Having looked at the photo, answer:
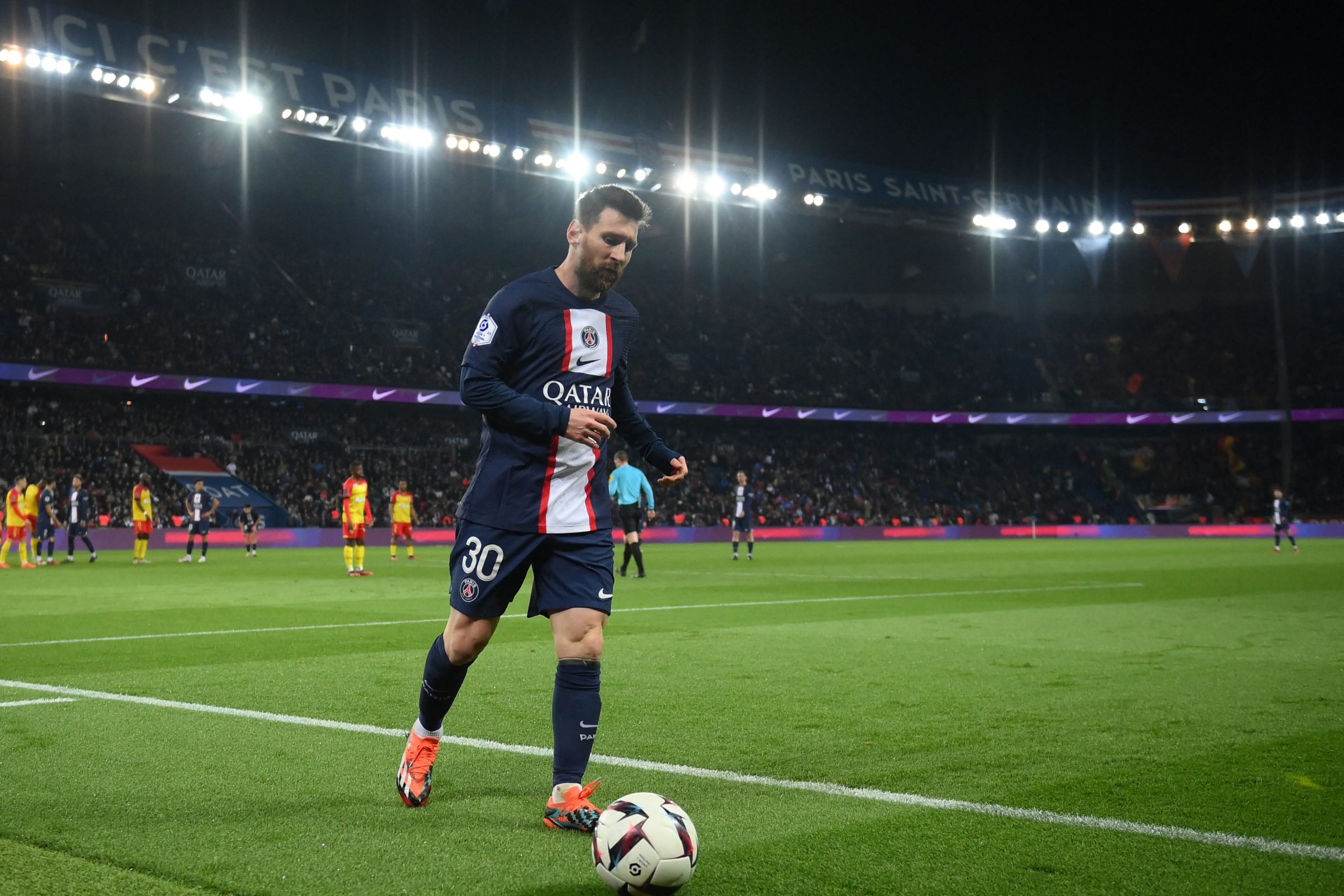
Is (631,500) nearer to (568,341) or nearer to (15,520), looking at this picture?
(15,520)

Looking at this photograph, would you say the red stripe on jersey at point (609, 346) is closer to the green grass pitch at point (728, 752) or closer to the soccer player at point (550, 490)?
the soccer player at point (550, 490)

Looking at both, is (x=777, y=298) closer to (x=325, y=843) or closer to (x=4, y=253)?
(x=4, y=253)

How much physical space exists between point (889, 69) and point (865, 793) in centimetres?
4129

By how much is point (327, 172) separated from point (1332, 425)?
48299 mm

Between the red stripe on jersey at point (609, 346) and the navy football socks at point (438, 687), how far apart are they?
4.02 feet

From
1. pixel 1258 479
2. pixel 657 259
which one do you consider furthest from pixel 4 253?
pixel 1258 479

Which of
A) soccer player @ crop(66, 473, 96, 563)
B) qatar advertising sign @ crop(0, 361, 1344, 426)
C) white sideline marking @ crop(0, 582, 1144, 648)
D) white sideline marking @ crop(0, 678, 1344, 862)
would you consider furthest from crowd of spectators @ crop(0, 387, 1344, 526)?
white sideline marking @ crop(0, 678, 1344, 862)

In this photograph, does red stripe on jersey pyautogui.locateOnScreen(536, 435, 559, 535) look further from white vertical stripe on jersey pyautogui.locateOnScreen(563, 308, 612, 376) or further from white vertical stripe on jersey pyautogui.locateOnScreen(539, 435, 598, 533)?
white vertical stripe on jersey pyautogui.locateOnScreen(563, 308, 612, 376)

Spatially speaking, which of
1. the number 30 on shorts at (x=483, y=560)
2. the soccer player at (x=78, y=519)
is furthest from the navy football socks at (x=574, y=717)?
the soccer player at (x=78, y=519)

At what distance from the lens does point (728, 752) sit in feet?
17.3

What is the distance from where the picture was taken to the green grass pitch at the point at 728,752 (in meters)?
3.44

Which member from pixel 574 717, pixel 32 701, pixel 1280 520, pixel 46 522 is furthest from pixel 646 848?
pixel 1280 520

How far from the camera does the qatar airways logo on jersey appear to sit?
4.38 meters

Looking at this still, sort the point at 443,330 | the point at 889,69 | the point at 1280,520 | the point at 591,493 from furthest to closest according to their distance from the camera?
the point at 443,330, the point at 889,69, the point at 1280,520, the point at 591,493
